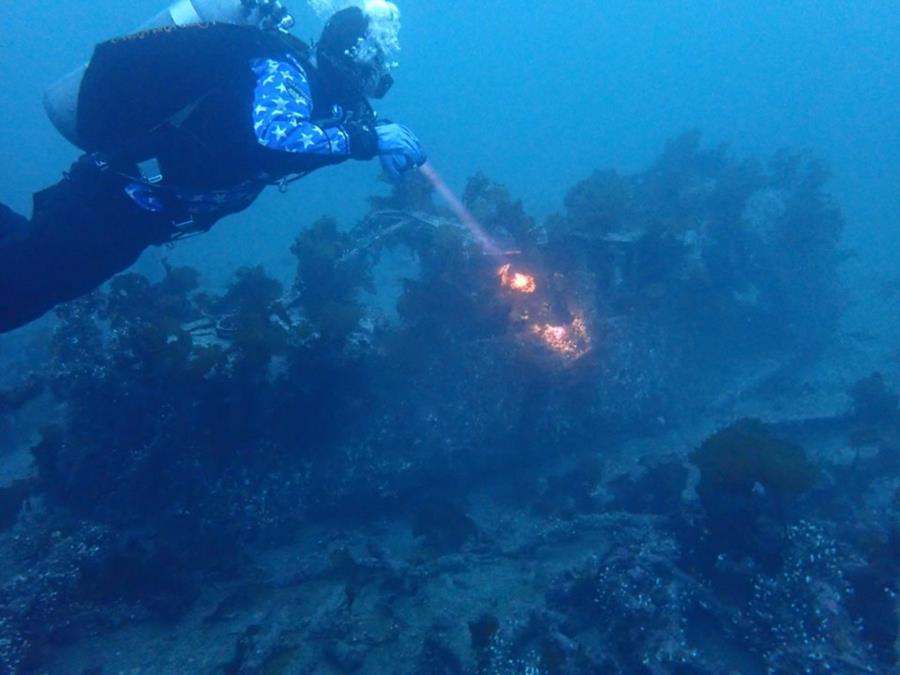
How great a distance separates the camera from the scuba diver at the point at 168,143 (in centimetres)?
405

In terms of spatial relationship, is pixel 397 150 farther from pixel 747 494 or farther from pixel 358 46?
pixel 747 494

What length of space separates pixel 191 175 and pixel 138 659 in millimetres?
5363

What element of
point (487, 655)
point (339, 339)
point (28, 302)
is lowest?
point (487, 655)

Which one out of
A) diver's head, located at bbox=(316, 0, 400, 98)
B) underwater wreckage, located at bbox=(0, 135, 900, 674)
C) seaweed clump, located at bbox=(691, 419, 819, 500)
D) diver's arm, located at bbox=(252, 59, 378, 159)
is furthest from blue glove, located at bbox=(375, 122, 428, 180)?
seaweed clump, located at bbox=(691, 419, 819, 500)

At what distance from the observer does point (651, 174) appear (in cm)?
1762

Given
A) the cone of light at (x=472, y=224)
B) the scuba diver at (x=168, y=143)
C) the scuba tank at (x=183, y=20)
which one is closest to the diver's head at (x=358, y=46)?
the scuba diver at (x=168, y=143)

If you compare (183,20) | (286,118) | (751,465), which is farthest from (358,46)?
(751,465)

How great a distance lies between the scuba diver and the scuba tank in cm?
2

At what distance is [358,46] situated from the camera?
15.4 feet

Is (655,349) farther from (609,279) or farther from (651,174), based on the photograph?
(651,174)

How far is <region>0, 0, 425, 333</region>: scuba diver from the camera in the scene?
4051mm

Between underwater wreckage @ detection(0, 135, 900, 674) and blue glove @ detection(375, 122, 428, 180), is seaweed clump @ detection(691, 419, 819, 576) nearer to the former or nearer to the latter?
underwater wreckage @ detection(0, 135, 900, 674)

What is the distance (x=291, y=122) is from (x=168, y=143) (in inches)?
37.5

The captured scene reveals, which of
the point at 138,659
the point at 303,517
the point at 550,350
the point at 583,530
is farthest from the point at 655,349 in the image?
the point at 138,659
